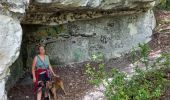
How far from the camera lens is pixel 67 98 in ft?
24.4

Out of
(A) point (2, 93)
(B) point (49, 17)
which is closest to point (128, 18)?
(B) point (49, 17)

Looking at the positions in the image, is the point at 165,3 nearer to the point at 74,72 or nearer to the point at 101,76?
the point at 74,72

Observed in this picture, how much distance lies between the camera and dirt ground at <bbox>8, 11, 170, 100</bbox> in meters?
7.61

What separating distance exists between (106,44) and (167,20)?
211 cm

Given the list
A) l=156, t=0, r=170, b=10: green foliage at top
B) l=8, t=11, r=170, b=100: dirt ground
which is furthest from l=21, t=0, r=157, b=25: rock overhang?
l=156, t=0, r=170, b=10: green foliage at top

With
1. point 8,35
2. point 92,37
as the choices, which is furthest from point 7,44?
point 92,37

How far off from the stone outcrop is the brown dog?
1.00 m

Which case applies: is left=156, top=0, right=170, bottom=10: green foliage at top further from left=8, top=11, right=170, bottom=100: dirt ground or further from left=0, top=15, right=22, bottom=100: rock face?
left=0, top=15, right=22, bottom=100: rock face

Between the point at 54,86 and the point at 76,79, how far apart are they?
36.5 inches

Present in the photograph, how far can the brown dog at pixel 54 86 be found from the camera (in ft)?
23.9

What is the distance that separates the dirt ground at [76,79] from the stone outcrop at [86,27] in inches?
7.7

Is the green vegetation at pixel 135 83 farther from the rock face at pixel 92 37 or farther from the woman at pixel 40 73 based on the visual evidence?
the rock face at pixel 92 37

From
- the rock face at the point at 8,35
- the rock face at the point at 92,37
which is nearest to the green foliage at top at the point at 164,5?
the rock face at the point at 92,37

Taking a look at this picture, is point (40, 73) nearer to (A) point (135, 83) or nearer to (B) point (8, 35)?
(B) point (8, 35)
